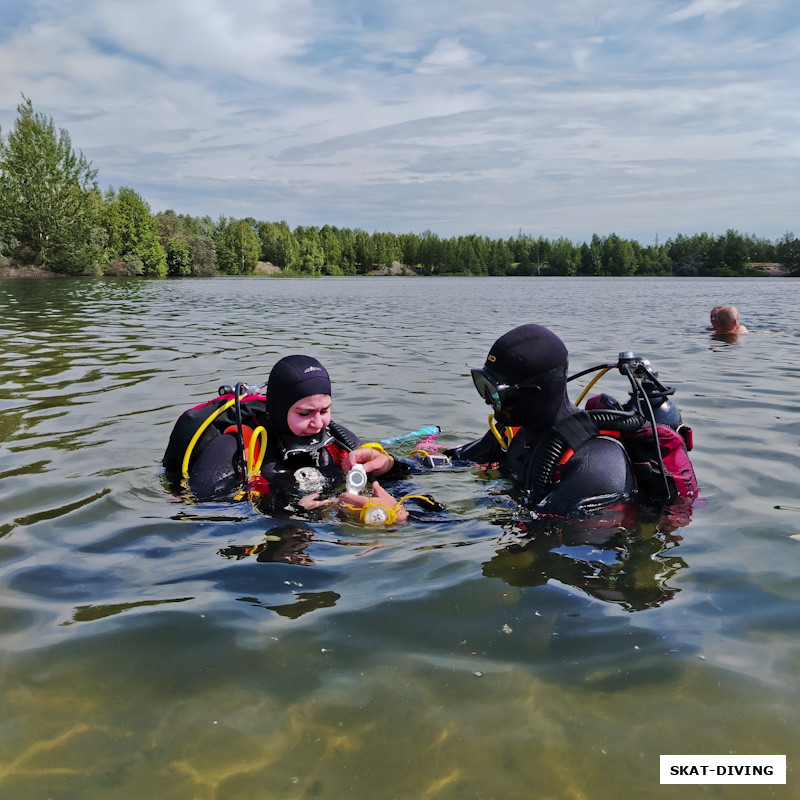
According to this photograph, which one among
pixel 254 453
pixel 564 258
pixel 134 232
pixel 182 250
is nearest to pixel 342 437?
pixel 254 453

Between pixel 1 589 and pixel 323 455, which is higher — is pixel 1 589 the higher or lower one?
the lower one

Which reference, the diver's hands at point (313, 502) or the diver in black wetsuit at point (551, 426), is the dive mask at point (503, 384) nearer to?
the diver in black wetsuit at point (551, 426)

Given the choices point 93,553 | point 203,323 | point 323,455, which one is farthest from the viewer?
point 203,323

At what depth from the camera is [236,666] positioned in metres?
2.99

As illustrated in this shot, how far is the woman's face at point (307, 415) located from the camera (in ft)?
16.4

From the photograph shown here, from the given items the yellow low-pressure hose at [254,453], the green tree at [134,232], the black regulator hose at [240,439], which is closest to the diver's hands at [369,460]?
the yellow low-pressure hose at [254,453]

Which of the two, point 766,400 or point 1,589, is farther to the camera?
point 766,400

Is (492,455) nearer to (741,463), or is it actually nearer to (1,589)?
(741,463)

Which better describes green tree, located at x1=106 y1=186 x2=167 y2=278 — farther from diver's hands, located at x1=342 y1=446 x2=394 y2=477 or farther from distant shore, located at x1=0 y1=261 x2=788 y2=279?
diver's hands, located at x1=342 y1=446 x2=394 y2=477

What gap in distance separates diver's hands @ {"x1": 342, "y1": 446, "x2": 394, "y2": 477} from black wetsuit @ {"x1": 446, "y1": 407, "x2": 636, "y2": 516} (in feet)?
3.66

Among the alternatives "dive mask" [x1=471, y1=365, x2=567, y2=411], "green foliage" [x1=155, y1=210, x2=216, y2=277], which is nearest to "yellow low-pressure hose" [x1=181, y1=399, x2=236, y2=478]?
"dive mask" [x1=471, y1=365, x2=567, y2=411]

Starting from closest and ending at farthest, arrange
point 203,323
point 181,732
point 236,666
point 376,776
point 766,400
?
point 376,776 < point 181,732 < point 236,666 < point 766,400 < point 203,323

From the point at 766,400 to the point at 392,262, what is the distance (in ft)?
459

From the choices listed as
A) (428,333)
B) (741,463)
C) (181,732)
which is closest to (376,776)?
(181,732)
